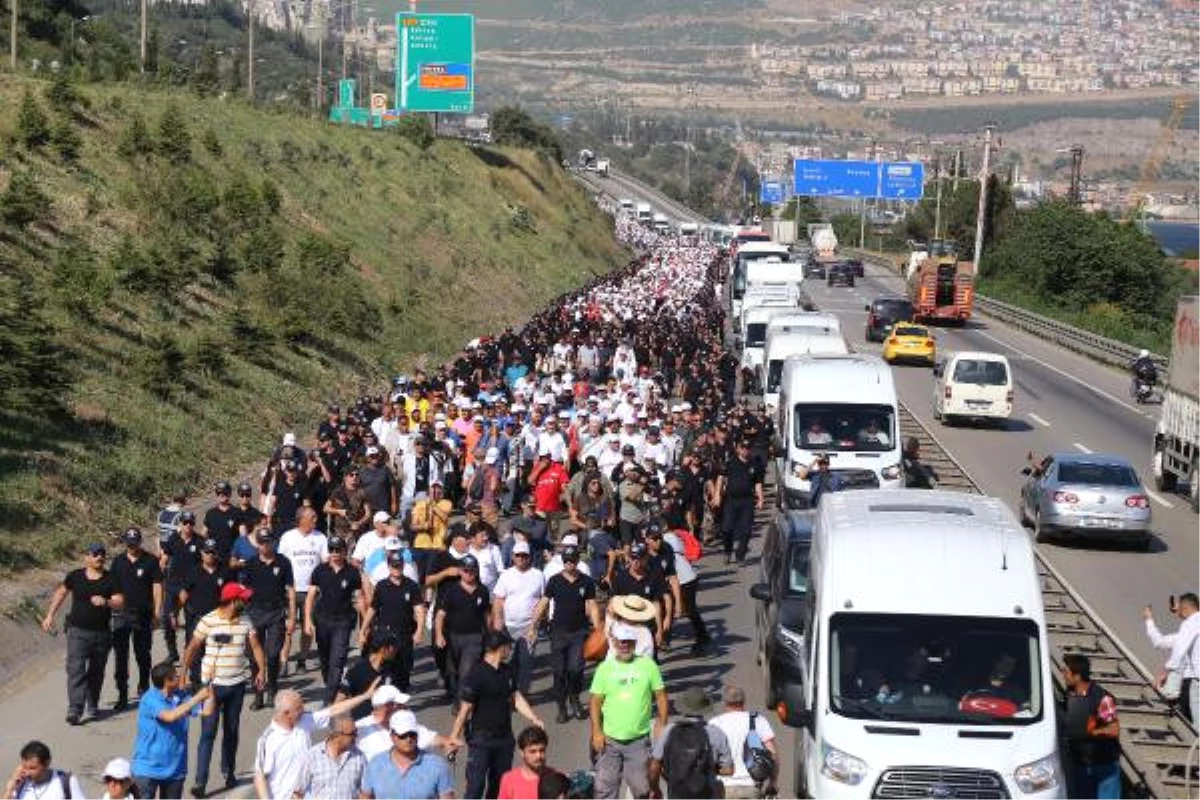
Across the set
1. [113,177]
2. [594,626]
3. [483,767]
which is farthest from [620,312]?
[483,767]

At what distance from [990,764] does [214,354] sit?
2439 cm

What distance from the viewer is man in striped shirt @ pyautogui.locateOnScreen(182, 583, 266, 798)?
14.2 metres

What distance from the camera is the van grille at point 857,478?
2422 centimetres

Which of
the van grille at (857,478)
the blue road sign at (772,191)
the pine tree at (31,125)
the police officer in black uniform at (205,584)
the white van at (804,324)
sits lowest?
the blue road sign at (772,191)

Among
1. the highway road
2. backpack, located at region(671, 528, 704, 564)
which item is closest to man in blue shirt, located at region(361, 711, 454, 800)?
backpack, located at region(671, 528, 704, 564)

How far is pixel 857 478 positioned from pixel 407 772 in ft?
47.6

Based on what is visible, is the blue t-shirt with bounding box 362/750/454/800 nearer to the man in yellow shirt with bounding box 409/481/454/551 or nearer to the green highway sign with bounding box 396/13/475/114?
the man in yellow shirt with bounding box 409/481/454/551

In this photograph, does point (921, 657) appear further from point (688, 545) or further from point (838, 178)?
point (838, 178)

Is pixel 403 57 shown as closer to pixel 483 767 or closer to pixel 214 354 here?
pixel 214 354

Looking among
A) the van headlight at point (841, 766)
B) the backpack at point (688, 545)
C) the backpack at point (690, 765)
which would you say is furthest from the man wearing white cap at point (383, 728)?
the backpack at point (688, 545)

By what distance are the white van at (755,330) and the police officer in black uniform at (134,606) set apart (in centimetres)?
2901

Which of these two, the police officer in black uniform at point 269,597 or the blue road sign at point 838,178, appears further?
the blue road sign at point 838,178

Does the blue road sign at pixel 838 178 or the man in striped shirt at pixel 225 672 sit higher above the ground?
the man in striped shirt at pixel 225 672

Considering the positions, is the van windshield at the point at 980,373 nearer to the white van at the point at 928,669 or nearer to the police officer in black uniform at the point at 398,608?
the police officer in black uniform at the point at 398,608
